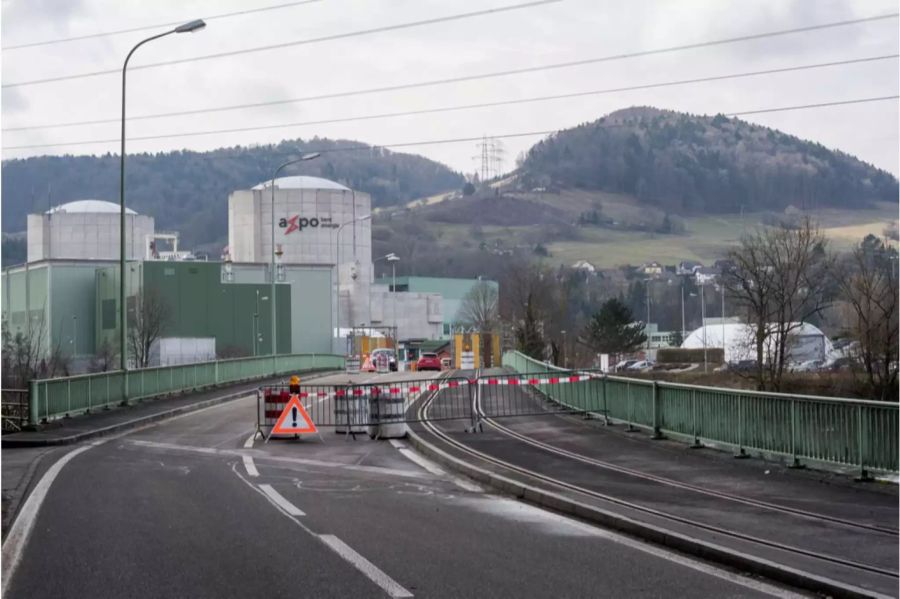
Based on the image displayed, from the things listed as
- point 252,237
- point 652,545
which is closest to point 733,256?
point 652,545

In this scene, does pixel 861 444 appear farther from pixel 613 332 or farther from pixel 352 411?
pixel 613 332

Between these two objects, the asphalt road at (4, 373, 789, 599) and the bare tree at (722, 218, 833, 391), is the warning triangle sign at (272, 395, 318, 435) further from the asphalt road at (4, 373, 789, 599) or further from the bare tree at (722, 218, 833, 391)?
the bare tree at (722, 218, 833, 391)

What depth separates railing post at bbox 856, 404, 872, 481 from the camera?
48.5 ft

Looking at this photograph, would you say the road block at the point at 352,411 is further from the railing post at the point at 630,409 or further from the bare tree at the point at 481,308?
the bare tree at the point at 481,308

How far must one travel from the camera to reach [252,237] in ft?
401

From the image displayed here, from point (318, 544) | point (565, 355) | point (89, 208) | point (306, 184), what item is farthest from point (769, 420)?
point (89, 208)

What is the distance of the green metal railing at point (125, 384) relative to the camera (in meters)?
27.0

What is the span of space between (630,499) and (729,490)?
167 centimetres

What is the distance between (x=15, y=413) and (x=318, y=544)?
1796cm

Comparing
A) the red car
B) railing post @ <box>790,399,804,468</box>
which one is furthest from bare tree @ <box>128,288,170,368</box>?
railing post @ <box>790,399,804,468</box>

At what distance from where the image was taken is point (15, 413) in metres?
26.6

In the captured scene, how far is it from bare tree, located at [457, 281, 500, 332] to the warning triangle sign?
93.5 meters

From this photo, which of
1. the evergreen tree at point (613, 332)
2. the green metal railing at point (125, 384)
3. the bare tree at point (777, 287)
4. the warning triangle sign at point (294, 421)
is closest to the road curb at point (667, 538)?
the warning triangle sign at point (294, 421)

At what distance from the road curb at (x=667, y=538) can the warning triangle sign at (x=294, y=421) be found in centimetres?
714
